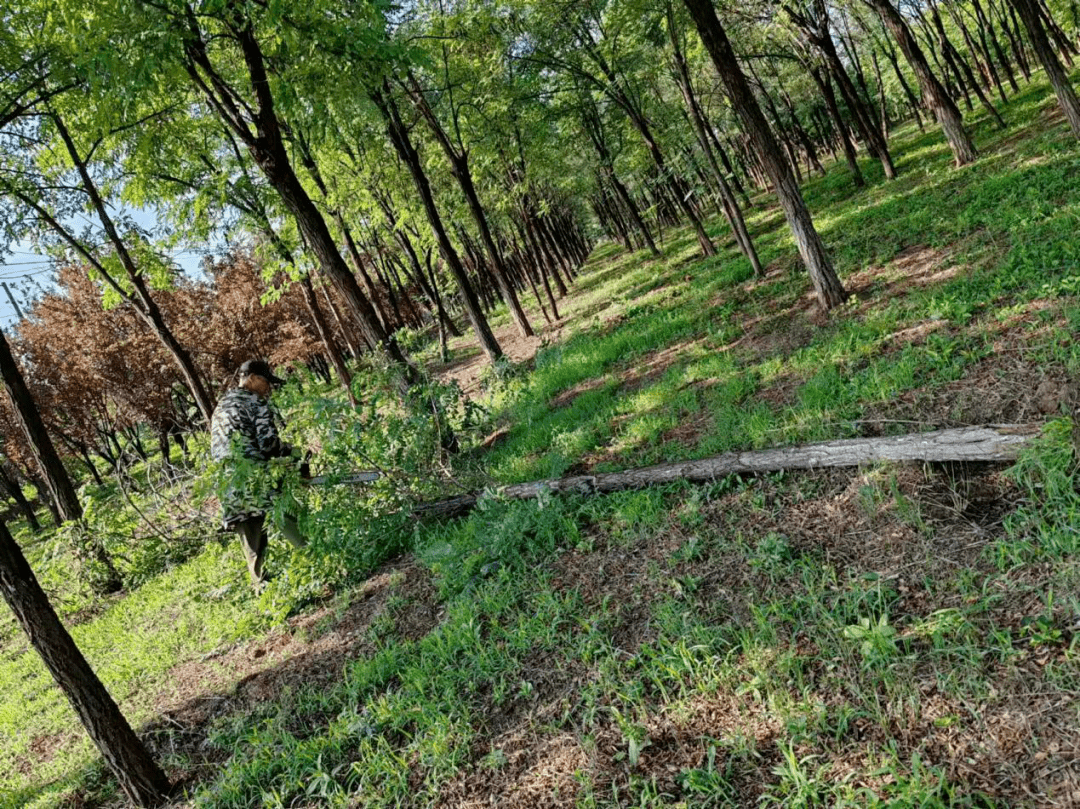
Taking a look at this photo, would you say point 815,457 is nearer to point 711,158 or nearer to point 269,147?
point 269,147

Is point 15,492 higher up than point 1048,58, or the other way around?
point 15,492

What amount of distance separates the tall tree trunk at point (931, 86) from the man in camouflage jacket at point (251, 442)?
13.2 m

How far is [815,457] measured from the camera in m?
3.97

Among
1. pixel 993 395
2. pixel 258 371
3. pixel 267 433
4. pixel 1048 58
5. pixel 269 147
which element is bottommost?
pixel 993 395

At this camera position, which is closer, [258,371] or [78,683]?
[78,683]

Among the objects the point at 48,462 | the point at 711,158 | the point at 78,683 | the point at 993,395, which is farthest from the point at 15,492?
the point at 993,395

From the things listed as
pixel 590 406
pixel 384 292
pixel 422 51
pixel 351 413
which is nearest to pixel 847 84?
pixel 590 406

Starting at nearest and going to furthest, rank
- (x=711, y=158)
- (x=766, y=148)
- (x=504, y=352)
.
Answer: (x=766, y=148) < (x=711, y=158) < (x=504, y=352)

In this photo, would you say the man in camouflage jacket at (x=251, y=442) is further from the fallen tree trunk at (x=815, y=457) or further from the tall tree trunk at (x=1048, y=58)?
the tall tree trunk at (x=1048, y=58)

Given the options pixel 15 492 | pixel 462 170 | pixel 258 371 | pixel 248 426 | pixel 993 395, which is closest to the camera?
pixel 993 395

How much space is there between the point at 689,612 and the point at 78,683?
3521mm

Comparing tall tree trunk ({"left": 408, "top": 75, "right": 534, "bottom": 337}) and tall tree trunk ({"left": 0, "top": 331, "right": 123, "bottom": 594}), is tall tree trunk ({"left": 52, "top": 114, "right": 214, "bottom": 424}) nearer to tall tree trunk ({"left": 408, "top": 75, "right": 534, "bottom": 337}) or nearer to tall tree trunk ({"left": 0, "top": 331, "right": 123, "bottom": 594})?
tall tree trunk ({"left": 0, "top": 331, "right": 123, "bottom": 594})

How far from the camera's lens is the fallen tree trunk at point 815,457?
324 centimetres

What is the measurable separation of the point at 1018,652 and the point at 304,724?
373 centimetres
